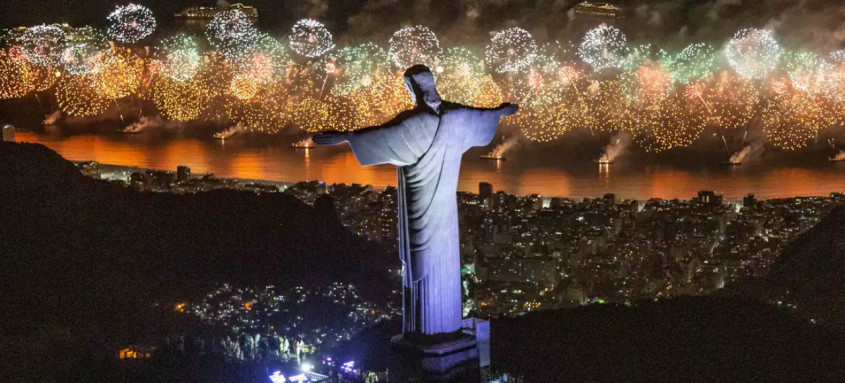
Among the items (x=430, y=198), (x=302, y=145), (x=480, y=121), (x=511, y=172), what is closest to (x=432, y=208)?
(x=430, y=198)

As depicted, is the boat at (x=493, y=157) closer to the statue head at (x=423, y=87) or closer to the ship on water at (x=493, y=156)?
the ship on water at (x=493, y=156)

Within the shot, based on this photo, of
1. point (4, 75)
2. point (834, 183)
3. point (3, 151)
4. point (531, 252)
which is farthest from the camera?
point (4, 75)

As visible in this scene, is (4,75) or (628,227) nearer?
(628,227)

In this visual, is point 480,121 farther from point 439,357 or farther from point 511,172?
point 511,172

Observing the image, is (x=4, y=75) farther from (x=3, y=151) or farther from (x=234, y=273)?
(x=234, y=273)

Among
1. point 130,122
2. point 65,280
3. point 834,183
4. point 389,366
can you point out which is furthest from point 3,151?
point 130,122

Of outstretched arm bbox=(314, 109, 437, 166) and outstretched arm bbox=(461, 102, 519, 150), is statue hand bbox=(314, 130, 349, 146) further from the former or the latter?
outstretched arm bbox=(461, 102, 519, 150)

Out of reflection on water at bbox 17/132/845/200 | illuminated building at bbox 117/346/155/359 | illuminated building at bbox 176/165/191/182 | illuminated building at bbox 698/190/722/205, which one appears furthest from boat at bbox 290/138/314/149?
illuminated building at bbox 117/346/155/359
